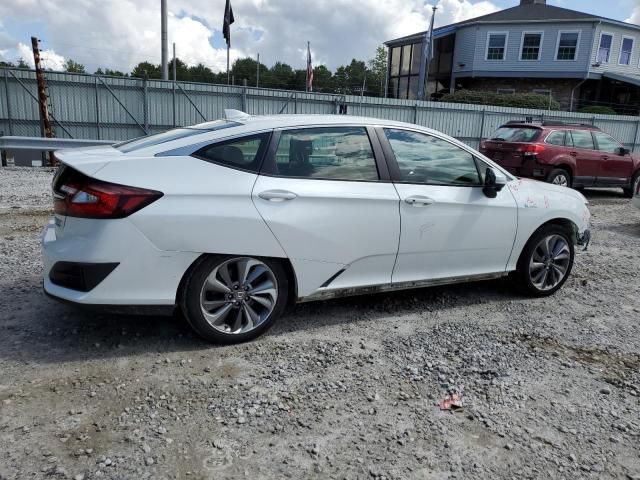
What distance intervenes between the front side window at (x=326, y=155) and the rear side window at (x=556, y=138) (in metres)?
8.91

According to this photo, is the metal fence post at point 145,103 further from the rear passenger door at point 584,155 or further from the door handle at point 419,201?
the door handle at point 419,201

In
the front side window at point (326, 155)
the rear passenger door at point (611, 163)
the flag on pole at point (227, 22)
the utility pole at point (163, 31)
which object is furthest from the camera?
the flag on pole at point (227, 22)

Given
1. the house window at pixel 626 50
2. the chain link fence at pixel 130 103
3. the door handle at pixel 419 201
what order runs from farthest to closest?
the house window at pixel 626 50 → the chain link fence at pixel 130 103 → the door handle at pixel 419 201

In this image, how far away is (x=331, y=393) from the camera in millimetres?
3236

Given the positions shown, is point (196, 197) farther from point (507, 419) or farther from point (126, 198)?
point (507, 419)

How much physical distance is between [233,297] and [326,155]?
1.24 metres

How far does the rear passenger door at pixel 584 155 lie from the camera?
39.6ft

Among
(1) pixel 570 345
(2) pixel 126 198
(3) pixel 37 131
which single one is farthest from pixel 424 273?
(3) pixel 37 131

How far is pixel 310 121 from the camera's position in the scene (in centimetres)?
406

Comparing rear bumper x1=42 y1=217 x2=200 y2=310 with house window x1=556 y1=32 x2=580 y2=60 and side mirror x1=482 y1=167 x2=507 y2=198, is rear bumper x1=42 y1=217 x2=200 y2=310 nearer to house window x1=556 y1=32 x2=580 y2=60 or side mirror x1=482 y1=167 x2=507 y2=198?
side mirror x1=482 y1=167 x2=507 y2=198

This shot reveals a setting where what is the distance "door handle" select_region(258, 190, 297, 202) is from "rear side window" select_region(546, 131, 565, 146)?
964 centimetres

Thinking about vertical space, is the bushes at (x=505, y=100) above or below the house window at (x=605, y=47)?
below

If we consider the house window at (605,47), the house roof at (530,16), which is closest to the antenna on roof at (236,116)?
the house roof at (530,16)

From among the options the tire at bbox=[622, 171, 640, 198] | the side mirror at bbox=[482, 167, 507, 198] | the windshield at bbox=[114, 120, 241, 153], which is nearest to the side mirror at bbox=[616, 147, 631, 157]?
the tire at bbox=[622, 171, 640, 198]
